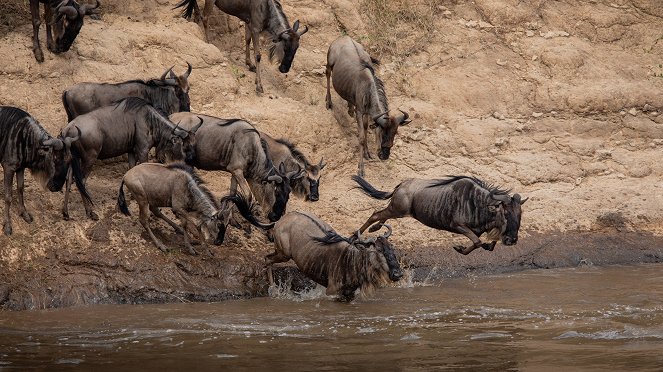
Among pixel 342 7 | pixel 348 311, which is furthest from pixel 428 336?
pixel 342 7

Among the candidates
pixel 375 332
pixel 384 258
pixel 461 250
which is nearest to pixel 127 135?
pixel 384 258

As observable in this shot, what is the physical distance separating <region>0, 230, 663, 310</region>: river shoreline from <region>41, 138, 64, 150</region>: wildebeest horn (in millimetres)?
1181

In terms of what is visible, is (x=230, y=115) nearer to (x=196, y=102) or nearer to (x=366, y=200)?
(x=196, y=102)

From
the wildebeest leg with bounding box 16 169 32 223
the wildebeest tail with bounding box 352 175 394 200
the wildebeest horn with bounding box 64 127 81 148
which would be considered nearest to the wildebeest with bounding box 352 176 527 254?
the wildebeest tail with bounding box 352 175 394 200

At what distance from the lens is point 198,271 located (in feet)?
43.2

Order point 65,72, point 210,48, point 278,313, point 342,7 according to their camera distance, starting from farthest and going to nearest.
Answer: point 342,7 → point 210,48 → point 65,72 → point 278,313

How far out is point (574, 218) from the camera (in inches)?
609

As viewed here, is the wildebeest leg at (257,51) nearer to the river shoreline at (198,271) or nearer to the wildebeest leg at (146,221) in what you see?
the river shoreline at (198,271)

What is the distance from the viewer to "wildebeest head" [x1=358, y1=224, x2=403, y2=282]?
1244 centimetres

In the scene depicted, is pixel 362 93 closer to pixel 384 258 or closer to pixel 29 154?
pixel 384 258

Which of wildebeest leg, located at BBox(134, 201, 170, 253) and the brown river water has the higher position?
wildebeest leg, located at BBox(134, 201, 170, 253)

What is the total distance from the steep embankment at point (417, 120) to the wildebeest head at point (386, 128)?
33cm

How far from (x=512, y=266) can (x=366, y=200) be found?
6.72ft

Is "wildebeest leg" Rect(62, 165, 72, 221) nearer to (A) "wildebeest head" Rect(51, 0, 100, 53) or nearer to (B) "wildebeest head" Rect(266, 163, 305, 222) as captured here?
(B) "wildebeest head" Rect(266, 163, 305, 222)
